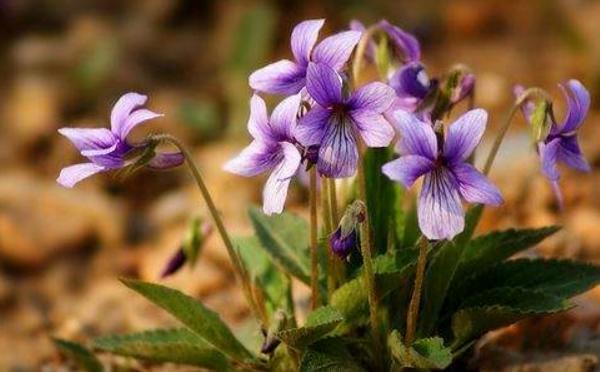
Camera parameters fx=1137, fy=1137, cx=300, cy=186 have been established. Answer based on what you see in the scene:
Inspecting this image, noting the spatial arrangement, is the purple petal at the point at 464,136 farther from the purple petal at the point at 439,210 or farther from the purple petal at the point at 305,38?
the purple petal at the point at 305,38

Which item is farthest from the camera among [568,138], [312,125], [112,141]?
[568,138]

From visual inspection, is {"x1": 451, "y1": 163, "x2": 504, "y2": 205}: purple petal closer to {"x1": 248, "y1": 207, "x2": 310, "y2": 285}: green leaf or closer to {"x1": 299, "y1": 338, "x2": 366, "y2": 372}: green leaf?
{"x1": 299, "y1": 338, "x2": 366, "y2": 372}: green leaf

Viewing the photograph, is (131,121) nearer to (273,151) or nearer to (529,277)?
(273,151)

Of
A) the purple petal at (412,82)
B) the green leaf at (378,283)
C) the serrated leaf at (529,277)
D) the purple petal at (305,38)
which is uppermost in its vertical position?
the purple petal at (305,38)

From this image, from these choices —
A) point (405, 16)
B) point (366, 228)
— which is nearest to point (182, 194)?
point (405, 16)

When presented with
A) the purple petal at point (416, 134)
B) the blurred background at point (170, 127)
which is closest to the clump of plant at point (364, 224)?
the purple petal at point (416, 134)

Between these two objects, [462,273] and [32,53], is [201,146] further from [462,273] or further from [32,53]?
[462,273]

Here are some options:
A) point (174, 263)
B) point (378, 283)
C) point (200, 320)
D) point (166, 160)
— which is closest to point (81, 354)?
point (174, 263)

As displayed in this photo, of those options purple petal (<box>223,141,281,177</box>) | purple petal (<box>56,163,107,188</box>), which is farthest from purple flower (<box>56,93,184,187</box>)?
purple petal (<box>223,141,281,177</box>)
